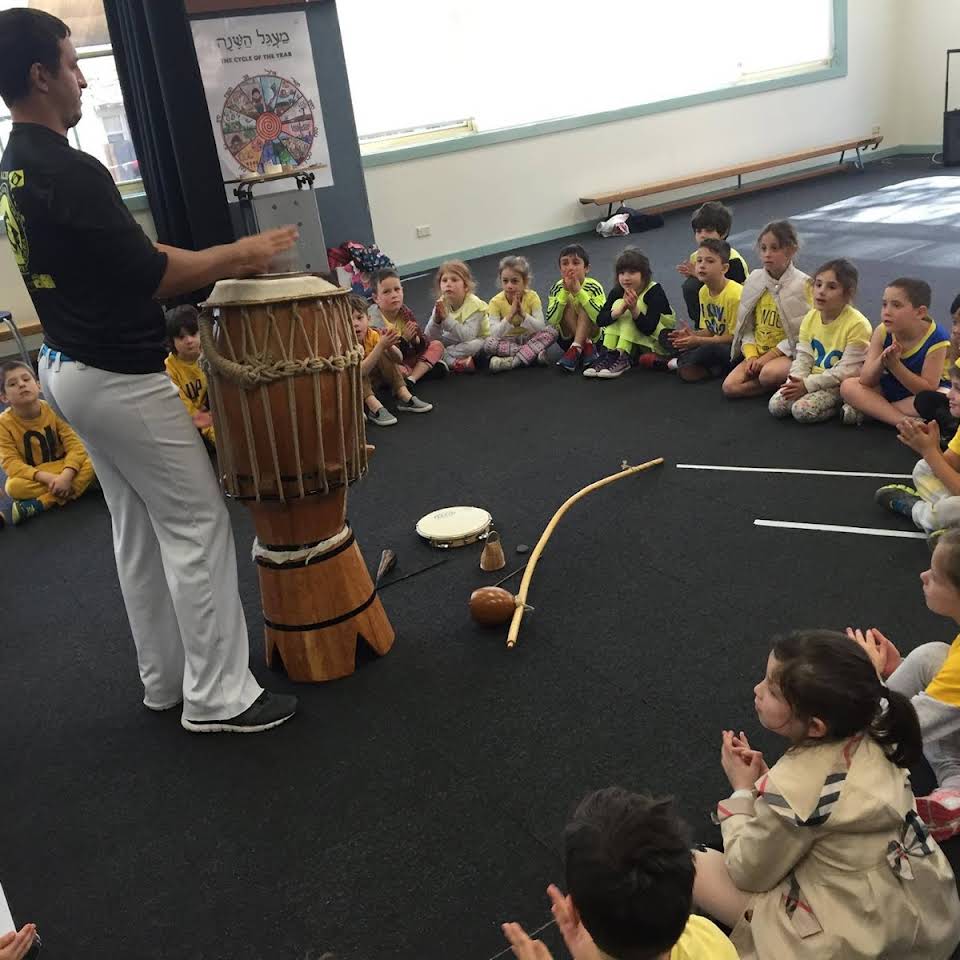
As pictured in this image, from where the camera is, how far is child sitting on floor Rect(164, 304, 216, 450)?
4.02 m

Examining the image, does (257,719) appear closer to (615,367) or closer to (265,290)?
(265,290)

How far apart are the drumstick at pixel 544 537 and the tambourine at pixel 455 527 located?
7.8 inches

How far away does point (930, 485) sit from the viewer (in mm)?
2756

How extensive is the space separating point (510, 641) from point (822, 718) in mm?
1152

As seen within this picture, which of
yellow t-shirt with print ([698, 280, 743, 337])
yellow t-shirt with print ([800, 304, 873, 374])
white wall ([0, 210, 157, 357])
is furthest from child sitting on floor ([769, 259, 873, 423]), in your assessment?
white wall ([0, 210, 157, 357])

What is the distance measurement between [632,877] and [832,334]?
3.07m

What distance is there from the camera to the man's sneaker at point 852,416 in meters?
3.59

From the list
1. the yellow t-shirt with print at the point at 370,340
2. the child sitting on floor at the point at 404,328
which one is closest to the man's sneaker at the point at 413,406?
the child sitting on floor at the point at 404,328

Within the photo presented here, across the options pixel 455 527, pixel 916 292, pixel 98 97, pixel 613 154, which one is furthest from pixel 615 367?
pixel 613 154

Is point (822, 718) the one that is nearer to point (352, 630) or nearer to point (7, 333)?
point (352, 630)

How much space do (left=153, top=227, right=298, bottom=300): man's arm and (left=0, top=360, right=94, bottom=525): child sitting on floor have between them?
6.76 feet

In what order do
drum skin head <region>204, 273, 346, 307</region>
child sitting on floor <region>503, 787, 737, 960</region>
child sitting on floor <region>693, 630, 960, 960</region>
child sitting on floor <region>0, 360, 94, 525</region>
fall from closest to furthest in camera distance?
1. child sitting on floor <region>503, 787, 737, 960</region>
2. child sitting on floor <region>693, 630, 960, 960</region>
3. drum skin head <region>204, 273, 346, 307</region>
4. child sitting on floor <region>0, 360, 94, 525</region>

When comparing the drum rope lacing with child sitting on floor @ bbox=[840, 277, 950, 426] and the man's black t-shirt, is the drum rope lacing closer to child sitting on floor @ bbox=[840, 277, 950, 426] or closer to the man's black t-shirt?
the man's black t-shirt

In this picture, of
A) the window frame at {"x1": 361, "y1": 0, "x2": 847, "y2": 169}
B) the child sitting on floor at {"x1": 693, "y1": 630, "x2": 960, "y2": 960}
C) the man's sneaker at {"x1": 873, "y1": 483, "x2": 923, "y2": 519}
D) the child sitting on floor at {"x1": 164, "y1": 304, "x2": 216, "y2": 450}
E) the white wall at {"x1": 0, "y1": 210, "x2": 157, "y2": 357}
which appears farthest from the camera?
the window frame at {"x1": 361, "y1": 0, "x2": 847, "y2": 169}
